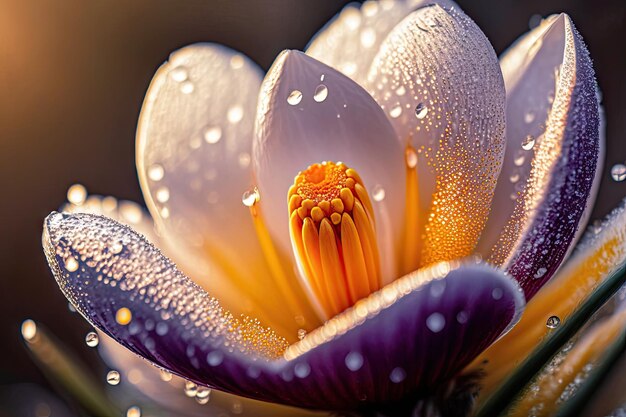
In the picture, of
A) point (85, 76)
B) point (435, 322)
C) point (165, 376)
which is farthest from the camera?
point (85, 76)

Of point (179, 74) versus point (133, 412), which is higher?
point (179, 74)

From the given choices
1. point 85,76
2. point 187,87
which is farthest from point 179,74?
point 85,76

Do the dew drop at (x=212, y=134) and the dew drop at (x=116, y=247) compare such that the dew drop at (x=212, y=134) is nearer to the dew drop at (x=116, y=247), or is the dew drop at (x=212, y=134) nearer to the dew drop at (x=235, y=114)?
the dew drop at (x=235, y=114)

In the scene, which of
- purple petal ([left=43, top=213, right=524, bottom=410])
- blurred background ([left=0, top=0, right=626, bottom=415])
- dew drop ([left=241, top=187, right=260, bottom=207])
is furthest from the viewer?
blurred background ([left=0, top=0, right=626, bottom=415])

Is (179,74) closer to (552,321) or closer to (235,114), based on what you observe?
(235,114)

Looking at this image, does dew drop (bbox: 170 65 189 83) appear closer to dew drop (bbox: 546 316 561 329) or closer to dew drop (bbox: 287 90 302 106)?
dew drop (bbox: 287 90 302 106)

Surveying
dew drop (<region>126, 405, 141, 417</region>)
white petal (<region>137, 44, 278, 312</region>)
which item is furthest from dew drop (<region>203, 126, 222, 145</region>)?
dew drop (<region>126, 405, 141, 417</region>)

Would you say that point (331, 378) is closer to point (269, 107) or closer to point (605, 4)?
point (269, 107)
